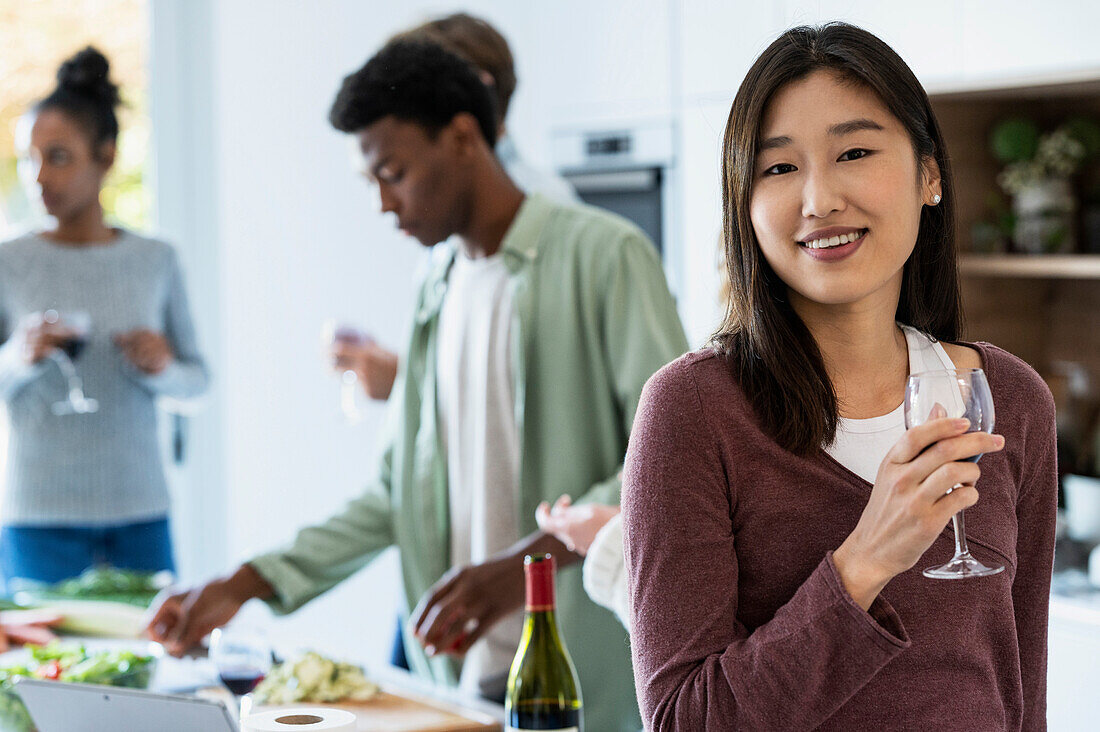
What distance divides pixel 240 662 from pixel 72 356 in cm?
145

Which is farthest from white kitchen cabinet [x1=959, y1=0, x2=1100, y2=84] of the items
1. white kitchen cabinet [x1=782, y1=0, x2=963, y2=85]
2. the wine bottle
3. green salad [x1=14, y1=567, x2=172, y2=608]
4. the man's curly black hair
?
green salad [x1=14, y1=567, x2=172, y2=608]

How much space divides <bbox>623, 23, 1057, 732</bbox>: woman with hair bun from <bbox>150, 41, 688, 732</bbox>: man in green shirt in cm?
69

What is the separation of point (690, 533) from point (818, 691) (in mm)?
158

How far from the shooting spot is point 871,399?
1.10m

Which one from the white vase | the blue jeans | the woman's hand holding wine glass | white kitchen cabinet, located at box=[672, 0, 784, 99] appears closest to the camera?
the woman's hand holding wine glass

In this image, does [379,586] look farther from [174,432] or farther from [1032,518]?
[1032,518]

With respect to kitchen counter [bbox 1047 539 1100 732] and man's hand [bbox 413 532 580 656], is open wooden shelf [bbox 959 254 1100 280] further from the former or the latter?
man's hand [bbox 413 532 580 656]

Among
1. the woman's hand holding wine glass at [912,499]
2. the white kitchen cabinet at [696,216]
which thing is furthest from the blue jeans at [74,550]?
the woman's hand holding wine glass at [912,499]

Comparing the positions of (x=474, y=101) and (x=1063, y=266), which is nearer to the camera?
(x=474, y=101)

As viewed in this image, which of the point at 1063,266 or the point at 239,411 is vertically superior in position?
the point at 1063,266

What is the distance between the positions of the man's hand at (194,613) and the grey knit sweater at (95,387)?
1.32 metres

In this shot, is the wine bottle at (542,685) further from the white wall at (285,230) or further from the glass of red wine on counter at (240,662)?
the white wall at (285,230)

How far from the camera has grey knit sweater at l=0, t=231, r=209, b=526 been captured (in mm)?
3025

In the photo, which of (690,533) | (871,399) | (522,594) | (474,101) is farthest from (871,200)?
(474,101)
